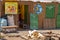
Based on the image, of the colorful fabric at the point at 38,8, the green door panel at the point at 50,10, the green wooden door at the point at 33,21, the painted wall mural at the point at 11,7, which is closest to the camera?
the painted wall mural at the point at 11,7

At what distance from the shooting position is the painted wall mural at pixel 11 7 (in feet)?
68.8

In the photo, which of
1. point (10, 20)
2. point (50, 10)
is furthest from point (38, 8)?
point (10, 20)

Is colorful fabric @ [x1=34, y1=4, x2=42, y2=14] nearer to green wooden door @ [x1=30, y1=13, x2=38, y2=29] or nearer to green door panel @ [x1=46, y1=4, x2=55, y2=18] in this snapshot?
green wooden door @ [x1=30, y1=13, x2=38, y2=29]

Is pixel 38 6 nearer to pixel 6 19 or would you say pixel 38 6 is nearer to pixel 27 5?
pixel 27 5

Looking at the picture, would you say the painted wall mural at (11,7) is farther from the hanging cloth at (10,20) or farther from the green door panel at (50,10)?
the green door panel at (50,10)

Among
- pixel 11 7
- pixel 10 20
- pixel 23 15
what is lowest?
pixel 10 20

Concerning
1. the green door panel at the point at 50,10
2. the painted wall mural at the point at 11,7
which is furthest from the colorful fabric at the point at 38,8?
the painted wall mural at the point at 11,7

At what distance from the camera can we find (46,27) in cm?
2173

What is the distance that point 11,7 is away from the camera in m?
21.1

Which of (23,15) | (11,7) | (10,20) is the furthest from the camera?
(23,15)

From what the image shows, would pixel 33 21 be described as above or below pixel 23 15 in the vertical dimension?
below

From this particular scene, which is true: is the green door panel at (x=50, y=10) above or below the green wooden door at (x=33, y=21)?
above

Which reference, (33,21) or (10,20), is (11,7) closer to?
(10,20)

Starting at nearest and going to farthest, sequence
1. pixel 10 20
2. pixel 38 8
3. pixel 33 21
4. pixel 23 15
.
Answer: pixel 10 20 → pixel 33 21 → pixel 38 8 → pixel 23 15
